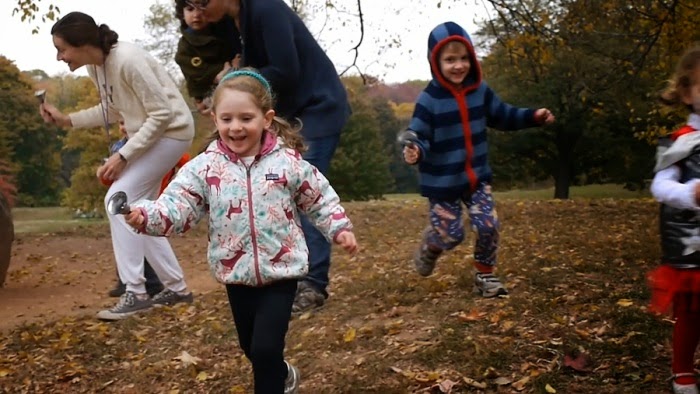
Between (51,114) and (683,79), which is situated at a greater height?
(683,79)

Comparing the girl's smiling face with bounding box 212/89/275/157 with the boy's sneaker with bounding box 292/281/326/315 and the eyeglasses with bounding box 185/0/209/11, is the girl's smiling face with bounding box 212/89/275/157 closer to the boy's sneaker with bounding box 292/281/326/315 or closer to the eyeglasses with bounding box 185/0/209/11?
the eyeglasses with bounding box 185/0/209/11

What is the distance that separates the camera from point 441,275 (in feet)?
20.7

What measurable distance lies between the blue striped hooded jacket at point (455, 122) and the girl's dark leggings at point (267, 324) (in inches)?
71.3

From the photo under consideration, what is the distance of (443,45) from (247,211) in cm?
215

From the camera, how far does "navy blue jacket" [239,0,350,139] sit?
456cm

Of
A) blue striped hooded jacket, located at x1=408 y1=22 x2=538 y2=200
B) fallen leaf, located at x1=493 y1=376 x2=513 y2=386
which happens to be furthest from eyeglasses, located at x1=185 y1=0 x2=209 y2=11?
fallen leaf, located at x1=493 y1=376 x2=513 y2=386

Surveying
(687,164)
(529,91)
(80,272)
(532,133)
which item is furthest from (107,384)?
(532,133)

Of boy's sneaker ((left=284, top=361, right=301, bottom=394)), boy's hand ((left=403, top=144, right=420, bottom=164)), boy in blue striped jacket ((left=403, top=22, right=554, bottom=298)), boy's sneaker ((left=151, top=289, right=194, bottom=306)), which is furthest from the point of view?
boy's sneaker ((left=151, top=289, right=194, bottom=306))

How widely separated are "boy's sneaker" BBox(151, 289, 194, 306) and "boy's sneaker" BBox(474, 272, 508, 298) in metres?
2.19

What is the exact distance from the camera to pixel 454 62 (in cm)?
482

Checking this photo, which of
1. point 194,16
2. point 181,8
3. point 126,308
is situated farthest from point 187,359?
point 181,8

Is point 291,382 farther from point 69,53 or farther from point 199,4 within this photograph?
point 69,53

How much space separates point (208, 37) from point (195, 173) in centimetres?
205

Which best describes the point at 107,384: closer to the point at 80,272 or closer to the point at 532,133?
the point at 80,272
